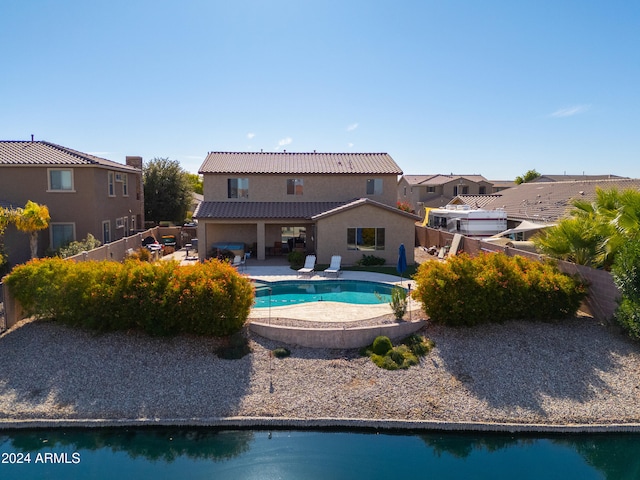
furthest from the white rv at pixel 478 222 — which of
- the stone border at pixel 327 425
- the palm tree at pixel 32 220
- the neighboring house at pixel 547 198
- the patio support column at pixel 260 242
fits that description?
the palm tree at pixel 32 220

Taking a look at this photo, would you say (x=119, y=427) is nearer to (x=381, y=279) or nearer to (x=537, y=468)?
(x=537, y=468)

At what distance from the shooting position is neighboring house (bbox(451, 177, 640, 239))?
105 feet

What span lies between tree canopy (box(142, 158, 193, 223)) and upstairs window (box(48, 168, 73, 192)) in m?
15.5

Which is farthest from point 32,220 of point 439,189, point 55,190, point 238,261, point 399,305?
point 439,189

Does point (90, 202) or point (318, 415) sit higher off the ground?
point (90, 202)

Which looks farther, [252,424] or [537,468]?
[252,424]

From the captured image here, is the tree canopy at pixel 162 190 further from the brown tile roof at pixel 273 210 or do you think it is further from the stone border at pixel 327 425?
the stone border at pixel 327 425

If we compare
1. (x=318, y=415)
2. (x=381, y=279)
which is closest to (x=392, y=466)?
(x=318, y=415)

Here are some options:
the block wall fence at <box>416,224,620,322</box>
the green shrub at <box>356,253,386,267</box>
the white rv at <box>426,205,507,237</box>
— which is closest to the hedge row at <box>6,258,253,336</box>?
the block wall fence at <box>416,224,620,322</box>

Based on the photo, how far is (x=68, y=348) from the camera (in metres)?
13.5

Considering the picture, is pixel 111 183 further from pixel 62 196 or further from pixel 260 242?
pixel 260 242

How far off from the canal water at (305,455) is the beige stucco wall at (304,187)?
20.9 meters

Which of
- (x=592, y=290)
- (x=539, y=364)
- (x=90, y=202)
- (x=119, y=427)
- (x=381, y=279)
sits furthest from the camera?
(x=90, y=202)

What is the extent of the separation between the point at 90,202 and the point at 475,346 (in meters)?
22.1
